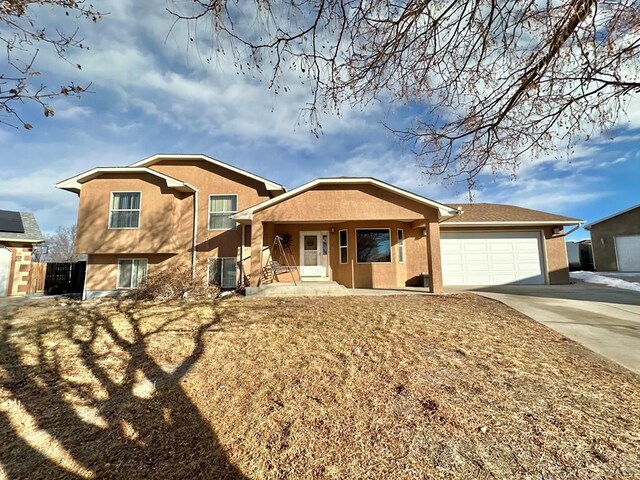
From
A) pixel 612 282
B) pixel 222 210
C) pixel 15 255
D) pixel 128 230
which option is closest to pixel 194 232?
pixel 222 210

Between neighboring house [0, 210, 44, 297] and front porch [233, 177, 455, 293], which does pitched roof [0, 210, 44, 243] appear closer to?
neighboring house [0, 210, 44, 297]

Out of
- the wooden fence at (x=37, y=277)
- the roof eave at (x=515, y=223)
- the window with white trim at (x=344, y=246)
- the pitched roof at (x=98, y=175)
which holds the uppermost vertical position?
the pitched roof at (x=98, y=175)

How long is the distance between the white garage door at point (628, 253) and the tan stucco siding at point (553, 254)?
8324 millimetres

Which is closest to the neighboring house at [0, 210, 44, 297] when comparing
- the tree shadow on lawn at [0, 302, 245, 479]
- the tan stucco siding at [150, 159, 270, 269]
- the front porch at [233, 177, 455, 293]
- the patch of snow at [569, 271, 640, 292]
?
the tan stucco siding at [150, 159, 270, 269]

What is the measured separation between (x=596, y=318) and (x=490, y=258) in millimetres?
7626

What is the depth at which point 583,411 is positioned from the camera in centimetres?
323

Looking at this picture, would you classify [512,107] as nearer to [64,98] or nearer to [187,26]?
[187,26]

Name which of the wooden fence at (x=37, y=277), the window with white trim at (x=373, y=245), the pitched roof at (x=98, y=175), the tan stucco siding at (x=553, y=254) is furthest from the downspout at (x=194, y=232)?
the tan stucco siding at (x=553, y=254)

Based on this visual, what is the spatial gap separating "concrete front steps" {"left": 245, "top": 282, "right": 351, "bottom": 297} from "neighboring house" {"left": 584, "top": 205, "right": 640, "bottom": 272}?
19.1 m

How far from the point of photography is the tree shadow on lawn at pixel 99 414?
106 inches

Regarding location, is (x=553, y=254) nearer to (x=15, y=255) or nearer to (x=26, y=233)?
(x=15, y=255)

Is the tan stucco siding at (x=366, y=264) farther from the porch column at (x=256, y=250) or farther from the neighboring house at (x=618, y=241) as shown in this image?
the neighboring house at (x=618, y=241)

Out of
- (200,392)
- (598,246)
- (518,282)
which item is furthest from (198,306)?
(598,246)

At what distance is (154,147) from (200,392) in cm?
1293
